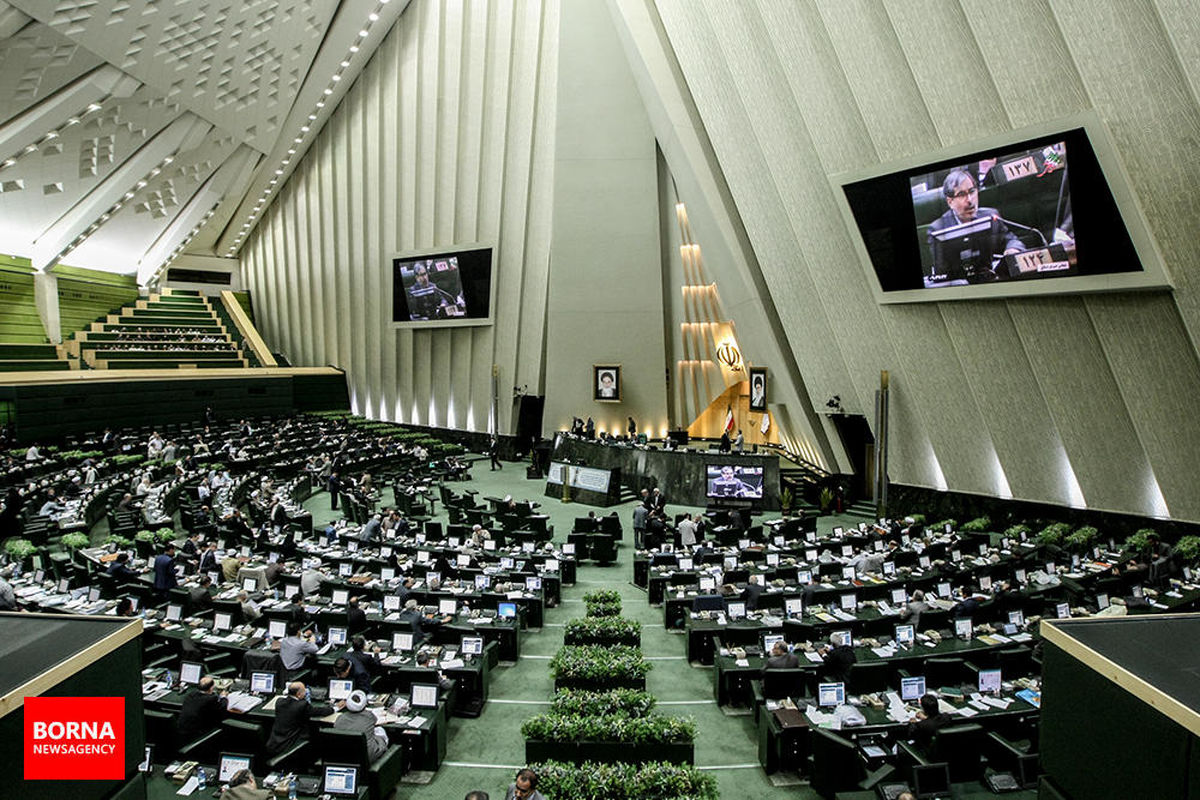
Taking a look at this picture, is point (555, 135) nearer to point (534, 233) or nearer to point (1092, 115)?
point (534, 233)

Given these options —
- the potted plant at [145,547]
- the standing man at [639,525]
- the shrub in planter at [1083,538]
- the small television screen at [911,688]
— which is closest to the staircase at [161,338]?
the potted plant at [145,547]

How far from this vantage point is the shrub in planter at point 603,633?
9.54 metres

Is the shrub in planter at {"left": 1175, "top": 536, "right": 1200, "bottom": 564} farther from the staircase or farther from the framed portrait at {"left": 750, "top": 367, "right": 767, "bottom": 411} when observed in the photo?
the staircase

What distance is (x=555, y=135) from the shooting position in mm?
25328

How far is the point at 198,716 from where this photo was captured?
6.88 meters

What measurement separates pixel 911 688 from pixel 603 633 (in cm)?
382

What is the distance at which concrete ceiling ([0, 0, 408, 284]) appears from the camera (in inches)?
765

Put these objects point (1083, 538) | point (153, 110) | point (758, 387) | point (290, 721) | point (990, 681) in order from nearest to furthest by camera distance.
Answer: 1. point (290, 721)
2. point (990, 681)
3. point (1083, 538)
4. point (758, 387)
5. point (153, 110)

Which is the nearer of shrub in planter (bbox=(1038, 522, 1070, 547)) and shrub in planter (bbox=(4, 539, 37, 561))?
shrub in planter (bbox=(4, 539, 37, 561))

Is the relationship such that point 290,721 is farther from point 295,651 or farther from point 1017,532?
point 1017,532

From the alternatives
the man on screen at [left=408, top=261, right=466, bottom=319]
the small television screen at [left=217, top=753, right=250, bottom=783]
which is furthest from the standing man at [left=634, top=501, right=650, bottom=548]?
the man on screen at [left=408, top=261, right=466, bottom=319]

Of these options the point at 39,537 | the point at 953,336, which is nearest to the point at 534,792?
the point at 953,336

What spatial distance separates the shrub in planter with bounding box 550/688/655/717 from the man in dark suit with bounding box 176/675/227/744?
130 inches

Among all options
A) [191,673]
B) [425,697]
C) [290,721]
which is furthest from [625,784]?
[191,673]
